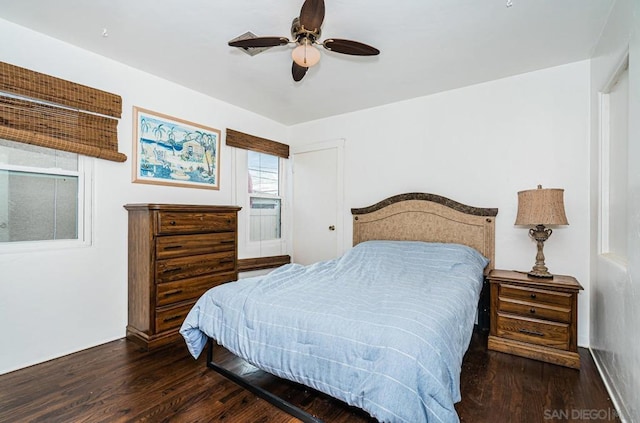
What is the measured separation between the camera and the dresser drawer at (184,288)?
102 inches

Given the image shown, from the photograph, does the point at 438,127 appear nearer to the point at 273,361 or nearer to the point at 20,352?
the point at 273,361

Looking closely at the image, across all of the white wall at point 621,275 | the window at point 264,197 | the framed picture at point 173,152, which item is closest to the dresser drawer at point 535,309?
the white wall at point 621,275

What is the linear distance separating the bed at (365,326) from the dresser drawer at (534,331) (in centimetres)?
45

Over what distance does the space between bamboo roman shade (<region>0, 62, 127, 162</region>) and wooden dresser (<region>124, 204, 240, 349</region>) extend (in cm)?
62

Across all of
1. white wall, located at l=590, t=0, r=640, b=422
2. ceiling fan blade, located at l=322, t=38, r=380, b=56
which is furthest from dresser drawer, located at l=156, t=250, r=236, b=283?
white wall, located at l=590, t=0, r=640, b=422

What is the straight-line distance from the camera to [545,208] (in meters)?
2.36

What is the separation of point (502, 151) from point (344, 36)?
1.93 meters

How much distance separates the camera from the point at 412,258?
2.79 meters

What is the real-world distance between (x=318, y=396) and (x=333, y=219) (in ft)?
8.06

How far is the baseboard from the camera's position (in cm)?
162

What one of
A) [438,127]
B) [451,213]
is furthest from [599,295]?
[438,127]

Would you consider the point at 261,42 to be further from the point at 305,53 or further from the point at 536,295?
the point at 536,295

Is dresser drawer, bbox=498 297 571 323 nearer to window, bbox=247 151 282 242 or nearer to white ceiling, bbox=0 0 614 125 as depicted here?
white ceiling, bbox=0 0 614 125

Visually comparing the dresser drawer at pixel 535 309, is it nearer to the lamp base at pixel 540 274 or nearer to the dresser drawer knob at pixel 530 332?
the dresser drawer knob at pixel 530 332
